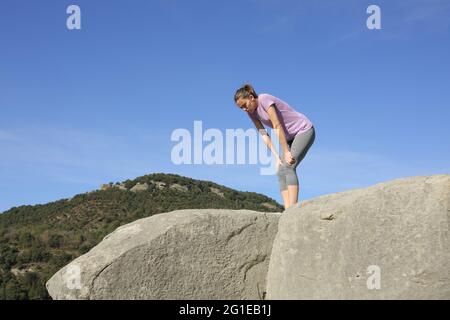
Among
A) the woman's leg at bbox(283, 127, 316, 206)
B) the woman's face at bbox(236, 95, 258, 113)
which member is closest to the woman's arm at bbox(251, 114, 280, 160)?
the woman's face at bbox(236, 95, 258, 113)

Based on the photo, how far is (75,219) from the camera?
5372 centimetres

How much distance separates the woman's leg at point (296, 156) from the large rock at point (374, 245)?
560mm

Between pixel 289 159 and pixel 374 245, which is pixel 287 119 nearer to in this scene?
pixel 289 159

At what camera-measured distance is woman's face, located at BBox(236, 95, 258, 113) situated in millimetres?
7426

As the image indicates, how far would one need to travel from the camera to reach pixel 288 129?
7473 millimetres

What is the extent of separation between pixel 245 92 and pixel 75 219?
161ft

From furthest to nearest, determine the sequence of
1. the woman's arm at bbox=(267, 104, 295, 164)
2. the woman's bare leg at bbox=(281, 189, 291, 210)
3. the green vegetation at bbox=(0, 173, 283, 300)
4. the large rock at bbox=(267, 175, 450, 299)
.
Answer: the green vegetation at bbox=(0, 173, 283, 300)
the woman's bare leg at bbox=(281, 189, 291, 210)
the woman's arm at bbox=(267, 104, 295, 164)
the large rock at bbox=(267, 175, 450, 299)

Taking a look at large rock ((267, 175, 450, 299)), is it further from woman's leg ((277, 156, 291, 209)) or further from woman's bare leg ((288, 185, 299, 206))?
woman's leg ((277, 156, 291, 209))

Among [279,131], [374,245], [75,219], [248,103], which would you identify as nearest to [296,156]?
[279,131]

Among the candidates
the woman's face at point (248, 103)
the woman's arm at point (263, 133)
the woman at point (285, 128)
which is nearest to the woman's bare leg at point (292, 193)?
the woman at point (285, 128)

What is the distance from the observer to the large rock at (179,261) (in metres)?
6.68

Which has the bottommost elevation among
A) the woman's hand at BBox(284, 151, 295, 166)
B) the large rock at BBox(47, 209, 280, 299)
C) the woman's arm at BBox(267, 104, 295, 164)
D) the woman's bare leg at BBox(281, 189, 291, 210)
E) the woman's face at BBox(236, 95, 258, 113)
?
the large rock at BBox(47, 209, 280, 299)

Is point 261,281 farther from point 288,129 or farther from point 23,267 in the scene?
point 23,267
